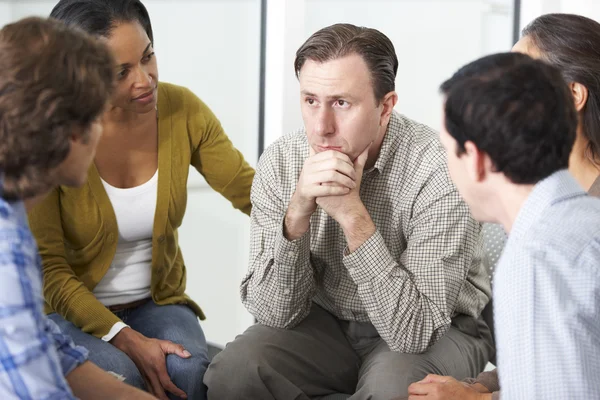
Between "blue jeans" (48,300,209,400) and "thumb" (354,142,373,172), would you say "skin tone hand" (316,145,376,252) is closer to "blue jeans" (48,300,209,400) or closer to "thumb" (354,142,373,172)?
"thumb" (354,142,373,172)

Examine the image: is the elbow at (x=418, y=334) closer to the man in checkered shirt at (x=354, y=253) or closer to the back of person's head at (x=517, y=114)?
the man in checkered shirt at (x=354, y=253)

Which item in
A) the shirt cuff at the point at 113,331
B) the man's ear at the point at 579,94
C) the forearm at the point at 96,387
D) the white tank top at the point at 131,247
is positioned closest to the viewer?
the forearm at the point at 96,387

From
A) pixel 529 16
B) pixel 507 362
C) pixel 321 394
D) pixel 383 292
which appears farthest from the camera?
pixel 529 16

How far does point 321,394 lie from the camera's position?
206 centimetres

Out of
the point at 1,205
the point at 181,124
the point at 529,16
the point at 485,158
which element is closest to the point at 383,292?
the point at 485,158

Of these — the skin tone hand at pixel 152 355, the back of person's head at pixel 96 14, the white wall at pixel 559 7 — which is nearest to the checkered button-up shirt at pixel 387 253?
the skin tone hand at pixel 152 355

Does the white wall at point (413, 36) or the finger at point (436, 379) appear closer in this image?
the finger at point (436, 379)

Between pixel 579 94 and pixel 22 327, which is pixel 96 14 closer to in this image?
pixel 22 327

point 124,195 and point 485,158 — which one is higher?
point 485,158

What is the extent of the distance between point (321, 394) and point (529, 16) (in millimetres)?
1960

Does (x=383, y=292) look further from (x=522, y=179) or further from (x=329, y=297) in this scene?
(x=522, y=179)

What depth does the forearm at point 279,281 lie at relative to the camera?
Result: 1.98 metres

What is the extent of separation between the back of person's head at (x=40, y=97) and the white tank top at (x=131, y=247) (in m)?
0.87

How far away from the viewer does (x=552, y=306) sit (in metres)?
1.16
